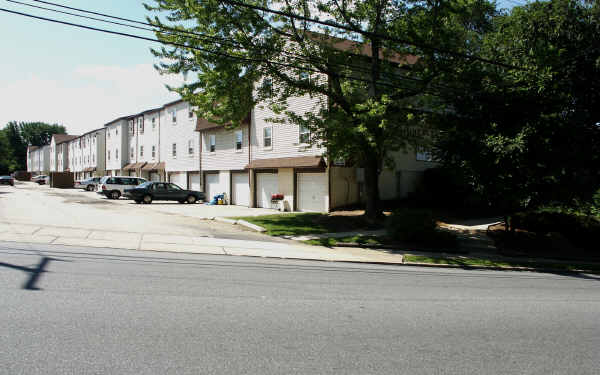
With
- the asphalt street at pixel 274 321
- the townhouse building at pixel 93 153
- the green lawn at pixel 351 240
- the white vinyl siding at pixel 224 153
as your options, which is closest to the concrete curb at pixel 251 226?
the green lawn at pixel 351 240

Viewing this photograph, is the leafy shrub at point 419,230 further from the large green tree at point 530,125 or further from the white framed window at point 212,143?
the white framed window at point 212,143

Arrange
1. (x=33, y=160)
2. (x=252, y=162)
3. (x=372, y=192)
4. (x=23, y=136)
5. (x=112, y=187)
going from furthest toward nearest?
1. (x=23, y=136)
2. (x=33, y=160)
3. (x=112, y=187)
4. (x=252, y=162)
5. (x=372, y=192)

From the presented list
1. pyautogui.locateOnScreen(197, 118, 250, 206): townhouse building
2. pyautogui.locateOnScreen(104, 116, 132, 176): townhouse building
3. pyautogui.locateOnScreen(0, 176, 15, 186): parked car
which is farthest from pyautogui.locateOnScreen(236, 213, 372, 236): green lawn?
pyautogui.locateOnScreen(0, 176, 15, 186): parked car

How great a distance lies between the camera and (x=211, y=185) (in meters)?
31.5

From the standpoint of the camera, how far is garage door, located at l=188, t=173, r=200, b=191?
1304 inches

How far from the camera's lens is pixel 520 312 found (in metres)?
6.38

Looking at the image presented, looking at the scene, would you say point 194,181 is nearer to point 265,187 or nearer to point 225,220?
point 265,187

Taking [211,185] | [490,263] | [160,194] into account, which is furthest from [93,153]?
[490,263]

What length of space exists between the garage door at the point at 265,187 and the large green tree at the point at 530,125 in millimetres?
12684

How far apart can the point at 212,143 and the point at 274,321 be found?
27.0m

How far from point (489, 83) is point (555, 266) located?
20.3 ft

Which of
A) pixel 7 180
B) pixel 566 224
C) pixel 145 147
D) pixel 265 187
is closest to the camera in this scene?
pixel 566 224

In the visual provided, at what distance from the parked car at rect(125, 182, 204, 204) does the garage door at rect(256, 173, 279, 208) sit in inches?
213

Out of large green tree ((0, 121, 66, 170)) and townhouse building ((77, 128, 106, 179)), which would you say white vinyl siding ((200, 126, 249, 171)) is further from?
large green tree ((0, 121, 66, 170))
